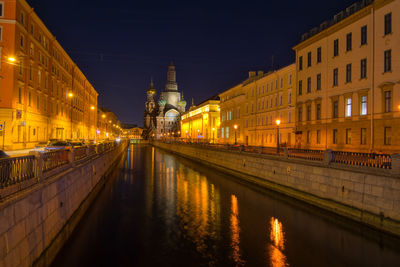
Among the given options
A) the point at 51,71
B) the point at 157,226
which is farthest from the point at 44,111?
the point at 157,226

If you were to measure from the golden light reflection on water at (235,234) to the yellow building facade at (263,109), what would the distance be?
23.2m

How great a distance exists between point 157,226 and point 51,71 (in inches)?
1497

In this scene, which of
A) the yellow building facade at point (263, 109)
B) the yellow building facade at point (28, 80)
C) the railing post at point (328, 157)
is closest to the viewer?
the railing post at point (328, 157)

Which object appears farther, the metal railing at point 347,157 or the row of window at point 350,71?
the row of window at point 350,71

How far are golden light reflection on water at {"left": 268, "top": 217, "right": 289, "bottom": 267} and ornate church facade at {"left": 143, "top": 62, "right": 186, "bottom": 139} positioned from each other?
143212 mm

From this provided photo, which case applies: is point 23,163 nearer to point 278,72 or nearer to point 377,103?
point 377,103

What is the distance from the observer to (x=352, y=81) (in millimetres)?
29266

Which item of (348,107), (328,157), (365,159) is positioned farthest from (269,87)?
(365,159)

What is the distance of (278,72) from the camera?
45969 mm

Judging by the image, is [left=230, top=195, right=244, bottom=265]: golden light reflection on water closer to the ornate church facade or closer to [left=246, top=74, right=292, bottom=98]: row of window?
[left=246, top=74, right=292, bottom=98]: row of window

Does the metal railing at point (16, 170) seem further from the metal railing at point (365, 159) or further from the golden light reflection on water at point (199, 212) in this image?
the metal railing at point (365, 159)

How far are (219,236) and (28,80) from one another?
31.4m

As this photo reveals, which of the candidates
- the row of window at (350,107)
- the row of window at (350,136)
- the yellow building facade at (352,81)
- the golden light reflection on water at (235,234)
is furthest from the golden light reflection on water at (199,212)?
the row of window at (350,107)

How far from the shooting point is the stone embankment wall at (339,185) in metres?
Answer: 12.9
